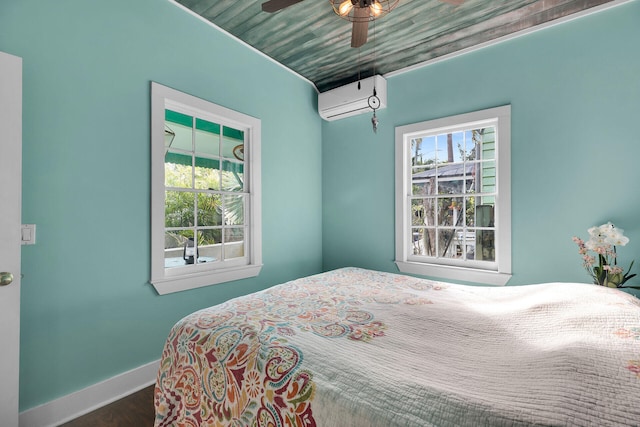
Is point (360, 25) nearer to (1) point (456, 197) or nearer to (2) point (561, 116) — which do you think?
(2) point (561, 116)

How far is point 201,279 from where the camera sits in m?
2.54

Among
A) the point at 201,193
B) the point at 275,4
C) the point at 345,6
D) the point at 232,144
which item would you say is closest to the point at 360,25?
the point at 345,6

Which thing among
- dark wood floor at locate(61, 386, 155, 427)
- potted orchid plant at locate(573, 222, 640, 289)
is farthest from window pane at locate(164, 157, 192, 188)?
potted orchid plant at locate(573, 222, 640, 289)

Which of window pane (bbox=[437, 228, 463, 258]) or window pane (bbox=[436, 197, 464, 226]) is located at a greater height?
window pane (bbox=[436, 197, 464, 226])

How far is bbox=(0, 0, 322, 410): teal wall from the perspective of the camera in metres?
1.74

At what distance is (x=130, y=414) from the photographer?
6.22 ft

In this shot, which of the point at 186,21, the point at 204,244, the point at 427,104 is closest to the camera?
the point at 186,21

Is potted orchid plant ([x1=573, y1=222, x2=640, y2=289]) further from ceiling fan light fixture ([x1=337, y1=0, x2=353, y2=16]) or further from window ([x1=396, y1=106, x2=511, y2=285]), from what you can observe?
ceiling fan light fixture ([x1=337, y1=0, x2=353, y2=16])

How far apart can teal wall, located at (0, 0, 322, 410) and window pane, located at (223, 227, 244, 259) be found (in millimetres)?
375

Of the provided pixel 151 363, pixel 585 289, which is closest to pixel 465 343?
pixel 585 289

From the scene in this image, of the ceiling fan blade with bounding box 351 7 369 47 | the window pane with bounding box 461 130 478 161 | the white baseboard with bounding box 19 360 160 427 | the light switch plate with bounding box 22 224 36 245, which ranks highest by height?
the ceiling fan blade with bounding box 351 7 369 47

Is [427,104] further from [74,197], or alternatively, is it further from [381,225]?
[74,197]

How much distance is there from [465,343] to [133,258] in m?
2.16

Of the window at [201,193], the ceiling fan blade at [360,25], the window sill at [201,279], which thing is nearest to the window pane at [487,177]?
the ceiling fan blade at [360,25]
